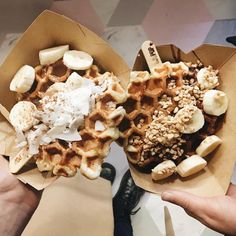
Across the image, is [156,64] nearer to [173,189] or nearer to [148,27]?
[173,189]

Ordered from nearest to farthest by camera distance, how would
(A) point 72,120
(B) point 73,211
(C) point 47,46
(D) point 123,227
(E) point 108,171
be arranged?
(A) point 72,120 < (C) point 47,46 < (B) point 73,211 < (D) point 123,227 < (E) point 108,171

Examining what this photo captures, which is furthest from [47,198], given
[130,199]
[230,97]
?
[230,97]

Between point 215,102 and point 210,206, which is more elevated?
Answer: point 215,102

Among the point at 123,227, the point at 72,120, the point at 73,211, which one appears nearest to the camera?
the point at 72,120

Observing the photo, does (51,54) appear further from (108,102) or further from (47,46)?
(108,102)

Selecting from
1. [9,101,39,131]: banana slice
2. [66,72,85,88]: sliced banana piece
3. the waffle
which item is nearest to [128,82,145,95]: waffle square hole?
the waffle

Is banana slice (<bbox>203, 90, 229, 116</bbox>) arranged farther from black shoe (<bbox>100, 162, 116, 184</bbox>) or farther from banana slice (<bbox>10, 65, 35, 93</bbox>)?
black shoe (<bbox>100, 162, 116, 184</bbox>)

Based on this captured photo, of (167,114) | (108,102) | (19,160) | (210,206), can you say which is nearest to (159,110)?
(167,114)
